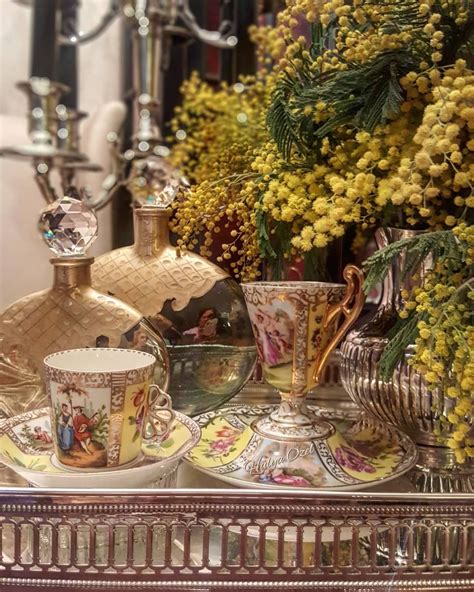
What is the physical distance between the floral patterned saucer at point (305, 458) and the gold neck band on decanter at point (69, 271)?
169 mm

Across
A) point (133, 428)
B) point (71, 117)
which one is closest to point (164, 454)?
point (133, 428)

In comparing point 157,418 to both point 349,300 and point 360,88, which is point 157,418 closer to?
point 349,300

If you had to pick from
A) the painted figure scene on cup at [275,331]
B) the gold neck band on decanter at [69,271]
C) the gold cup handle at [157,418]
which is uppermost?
the gold neck band on decanter at [69,271]

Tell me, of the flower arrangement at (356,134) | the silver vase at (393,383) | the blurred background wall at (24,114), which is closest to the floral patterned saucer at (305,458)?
the silver vase at (393,383)

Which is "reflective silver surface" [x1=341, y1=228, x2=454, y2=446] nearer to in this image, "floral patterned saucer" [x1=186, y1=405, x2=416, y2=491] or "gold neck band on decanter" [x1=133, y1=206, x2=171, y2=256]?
"floral patterned saucer" [x1=186, y1=405, x2=416, y2=491]

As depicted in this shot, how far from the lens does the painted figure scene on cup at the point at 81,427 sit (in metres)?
0.45

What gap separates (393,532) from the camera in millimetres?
415

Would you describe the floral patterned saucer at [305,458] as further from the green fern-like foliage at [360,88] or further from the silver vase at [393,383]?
the green fern-like foliage at [360,88]

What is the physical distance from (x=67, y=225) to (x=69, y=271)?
4 cm

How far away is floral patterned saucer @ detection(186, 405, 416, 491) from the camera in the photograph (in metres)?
0.49

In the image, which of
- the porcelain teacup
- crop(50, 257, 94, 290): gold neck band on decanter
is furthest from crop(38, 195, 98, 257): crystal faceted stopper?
the porcelain teacup

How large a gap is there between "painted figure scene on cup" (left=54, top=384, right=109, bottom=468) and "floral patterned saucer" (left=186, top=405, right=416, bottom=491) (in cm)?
9

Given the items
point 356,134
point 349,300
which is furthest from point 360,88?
point 349,300

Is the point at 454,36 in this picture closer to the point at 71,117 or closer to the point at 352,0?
the point at 352,0
